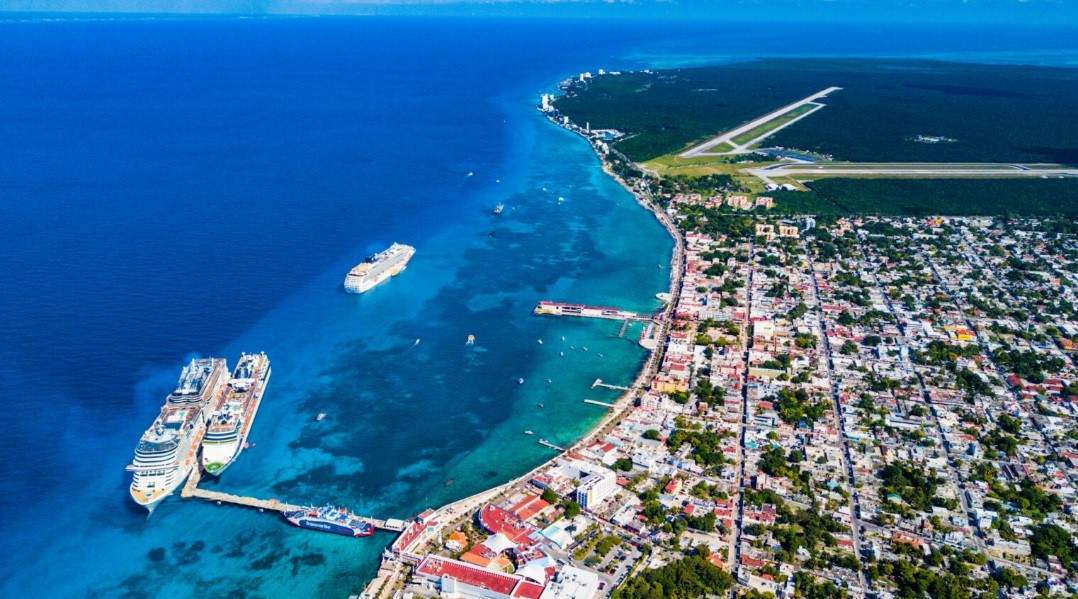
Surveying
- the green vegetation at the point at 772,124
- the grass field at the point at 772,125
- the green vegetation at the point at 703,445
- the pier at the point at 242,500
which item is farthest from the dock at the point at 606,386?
the green vegetation at the point at 772,124

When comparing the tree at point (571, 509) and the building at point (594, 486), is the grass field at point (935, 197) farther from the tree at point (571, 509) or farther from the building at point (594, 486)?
the tree at point (571, 509)

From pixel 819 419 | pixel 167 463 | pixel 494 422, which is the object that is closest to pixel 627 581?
pixel 494 422

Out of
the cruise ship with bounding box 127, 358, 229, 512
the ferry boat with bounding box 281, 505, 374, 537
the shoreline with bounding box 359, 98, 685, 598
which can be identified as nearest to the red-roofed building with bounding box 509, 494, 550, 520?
the shoreline with bounding box 359, 98, 685, 598

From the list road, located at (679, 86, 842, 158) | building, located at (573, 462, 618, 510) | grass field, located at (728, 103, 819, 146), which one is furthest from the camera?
grass field, located at (728, 103, 819, 146)

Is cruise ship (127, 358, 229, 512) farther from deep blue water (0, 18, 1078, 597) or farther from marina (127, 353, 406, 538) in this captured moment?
deep blue water (0, 18, 1078, 597)

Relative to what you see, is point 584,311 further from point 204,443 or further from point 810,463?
point 204,443

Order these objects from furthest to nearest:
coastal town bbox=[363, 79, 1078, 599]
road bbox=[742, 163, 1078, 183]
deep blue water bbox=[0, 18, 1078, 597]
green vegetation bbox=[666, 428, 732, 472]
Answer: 1. road bbox=[742, 163, 1078, 183]
2. green vegetation bbox=[666, 428, 732, 472]
3. deep blue water bbox=[0, 18, 1078, 597]
4. coastal town bbox=[363, 79, 1078, 599]
